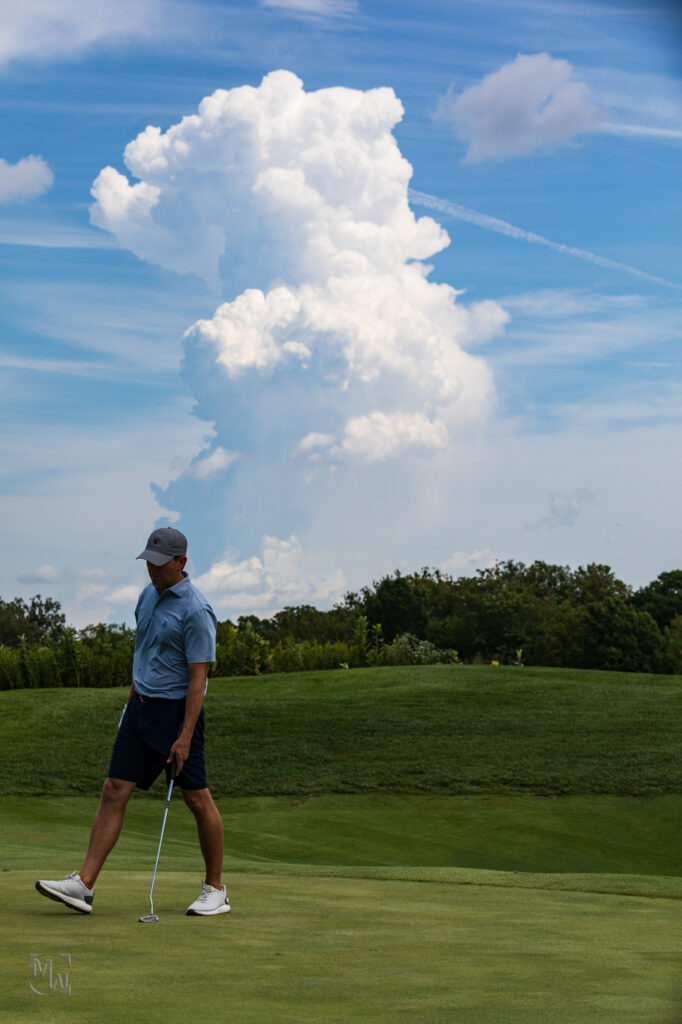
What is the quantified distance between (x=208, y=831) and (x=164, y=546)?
5.05 ft

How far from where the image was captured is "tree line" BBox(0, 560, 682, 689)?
23.4 meters

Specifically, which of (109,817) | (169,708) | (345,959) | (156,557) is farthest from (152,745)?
(345,959)

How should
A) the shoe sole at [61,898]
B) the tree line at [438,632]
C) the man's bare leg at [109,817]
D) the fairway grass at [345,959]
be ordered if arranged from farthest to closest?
1. the tree line at [438,632]
2. the man's bare leg at [109,817]
3. the shoe sole at [61,898]
4. the fairway grass at [345,959]

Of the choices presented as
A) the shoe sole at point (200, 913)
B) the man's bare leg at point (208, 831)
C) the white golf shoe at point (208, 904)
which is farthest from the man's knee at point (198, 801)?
the shoe sole at point (200, 913)

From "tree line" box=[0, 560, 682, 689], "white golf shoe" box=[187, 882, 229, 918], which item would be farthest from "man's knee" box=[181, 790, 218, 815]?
"tree line" box=[0, 560, 682, 689]

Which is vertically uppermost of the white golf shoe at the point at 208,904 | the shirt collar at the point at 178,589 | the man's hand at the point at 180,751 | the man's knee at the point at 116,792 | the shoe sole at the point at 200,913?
the shirt collar at the point at 178,589

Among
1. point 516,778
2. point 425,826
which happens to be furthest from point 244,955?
point 516,778

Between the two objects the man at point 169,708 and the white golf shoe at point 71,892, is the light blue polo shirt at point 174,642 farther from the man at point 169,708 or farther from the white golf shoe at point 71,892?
the white golf shoe at point 71,892

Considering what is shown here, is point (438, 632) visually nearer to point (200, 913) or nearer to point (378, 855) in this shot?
point (378, 855)

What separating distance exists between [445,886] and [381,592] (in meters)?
50.7

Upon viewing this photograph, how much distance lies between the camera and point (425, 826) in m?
13.7

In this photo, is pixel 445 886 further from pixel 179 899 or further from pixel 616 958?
pixel 616 958
